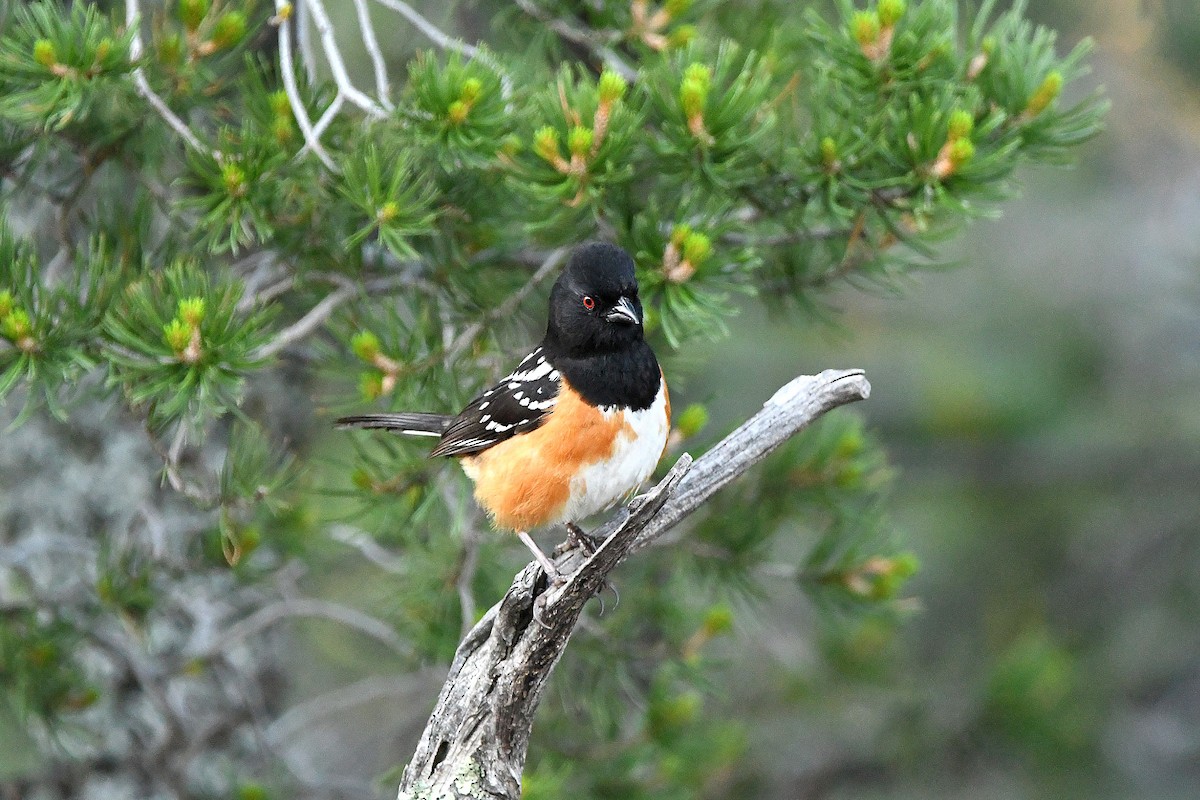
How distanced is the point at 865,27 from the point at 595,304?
32.6 inches

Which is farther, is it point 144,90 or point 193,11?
point 193,11

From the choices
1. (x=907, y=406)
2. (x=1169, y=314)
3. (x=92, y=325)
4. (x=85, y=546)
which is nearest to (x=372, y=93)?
(x=92, y=325)

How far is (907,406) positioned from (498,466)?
3321mm

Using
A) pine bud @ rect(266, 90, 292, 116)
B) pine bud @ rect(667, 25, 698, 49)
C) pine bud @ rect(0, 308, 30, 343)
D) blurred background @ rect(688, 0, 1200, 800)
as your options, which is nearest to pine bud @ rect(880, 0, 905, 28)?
pine bud @ rect(667, 25, 698, 49)

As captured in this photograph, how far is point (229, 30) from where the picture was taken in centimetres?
259

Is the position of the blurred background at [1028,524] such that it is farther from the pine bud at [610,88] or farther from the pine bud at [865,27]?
the pine bud at [610,88]

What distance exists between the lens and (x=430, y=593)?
127 inches

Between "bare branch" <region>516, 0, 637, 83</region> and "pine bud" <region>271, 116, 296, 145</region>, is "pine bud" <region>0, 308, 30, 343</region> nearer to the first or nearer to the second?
"pine bud" <region>271, 116, 296, 145</region>

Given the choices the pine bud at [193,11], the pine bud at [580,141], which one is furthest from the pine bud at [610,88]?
the pine bud at [193,11]

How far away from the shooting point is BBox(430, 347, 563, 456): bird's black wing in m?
2.91

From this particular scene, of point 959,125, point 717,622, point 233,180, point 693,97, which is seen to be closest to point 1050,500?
point 717,622

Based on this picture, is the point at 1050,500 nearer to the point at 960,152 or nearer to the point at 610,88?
the point at 960,152

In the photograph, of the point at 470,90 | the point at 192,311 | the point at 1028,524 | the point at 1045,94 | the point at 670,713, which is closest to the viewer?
the point at 192,311

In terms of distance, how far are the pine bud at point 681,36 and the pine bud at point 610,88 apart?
24.5 inches
